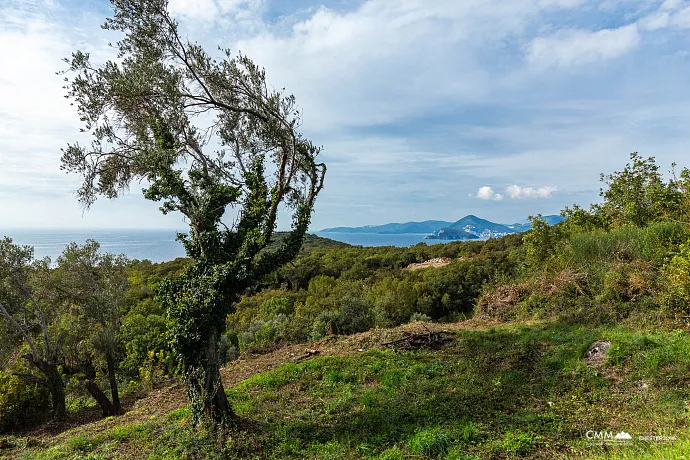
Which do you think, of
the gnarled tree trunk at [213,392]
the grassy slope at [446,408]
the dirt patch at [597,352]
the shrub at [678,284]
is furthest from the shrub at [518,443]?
the shrub at [678,284]

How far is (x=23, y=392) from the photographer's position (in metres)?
11.3

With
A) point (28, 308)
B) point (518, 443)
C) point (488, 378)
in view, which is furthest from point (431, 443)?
point (28, 308)

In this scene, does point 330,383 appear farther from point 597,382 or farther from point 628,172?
point 628,172

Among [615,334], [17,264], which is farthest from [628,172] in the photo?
[17,264]

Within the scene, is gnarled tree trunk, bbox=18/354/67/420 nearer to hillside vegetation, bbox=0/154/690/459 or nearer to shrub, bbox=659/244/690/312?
hillside vegetation, bbox=0/154/690/459

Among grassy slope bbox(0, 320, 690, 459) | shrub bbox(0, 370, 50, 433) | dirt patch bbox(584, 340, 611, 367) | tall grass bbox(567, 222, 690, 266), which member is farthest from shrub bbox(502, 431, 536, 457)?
shrub bbox(0, 370, 50, 433)

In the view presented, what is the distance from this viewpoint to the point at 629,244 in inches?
465

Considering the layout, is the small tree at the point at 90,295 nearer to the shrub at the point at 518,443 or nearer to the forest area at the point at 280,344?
the forest area at the point at 280,344

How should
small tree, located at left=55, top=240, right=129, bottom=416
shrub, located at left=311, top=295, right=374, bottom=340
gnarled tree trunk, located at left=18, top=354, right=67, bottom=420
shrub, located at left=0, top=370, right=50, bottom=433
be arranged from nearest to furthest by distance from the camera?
shrub, located at left=0, top=370, right=50, bottom=433, gnarled tree trunk, located at left=18, top=354, right=67, bottom=420, small tree, located at left=55, top=240, right=129, bottom=416, shrub, located at left=311, top=295, right=374, bottom=340

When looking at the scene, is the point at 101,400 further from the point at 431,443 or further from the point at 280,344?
the point at 431,443

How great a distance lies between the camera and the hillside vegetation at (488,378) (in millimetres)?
5578

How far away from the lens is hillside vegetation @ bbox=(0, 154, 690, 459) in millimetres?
5578

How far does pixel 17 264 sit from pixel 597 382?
1678 centimetres

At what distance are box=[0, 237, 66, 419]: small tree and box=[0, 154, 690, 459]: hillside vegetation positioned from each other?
2.79 ft
